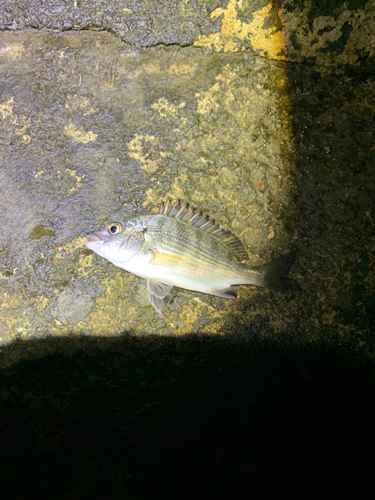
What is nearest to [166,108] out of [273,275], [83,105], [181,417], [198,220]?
[83,105]

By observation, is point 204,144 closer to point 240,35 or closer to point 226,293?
point 240,35

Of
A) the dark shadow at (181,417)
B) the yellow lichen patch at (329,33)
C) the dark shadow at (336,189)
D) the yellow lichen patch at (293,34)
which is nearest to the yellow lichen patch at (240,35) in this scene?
the yellow lichen patch at (293,34)

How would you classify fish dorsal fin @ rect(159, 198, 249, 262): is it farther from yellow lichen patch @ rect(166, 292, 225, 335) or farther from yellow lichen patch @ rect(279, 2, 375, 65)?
yellow lichen patch @ rect(279, 2, 375, 65)

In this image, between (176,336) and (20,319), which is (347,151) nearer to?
(176,336)

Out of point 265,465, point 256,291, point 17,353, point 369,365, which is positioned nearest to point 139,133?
point 256,291

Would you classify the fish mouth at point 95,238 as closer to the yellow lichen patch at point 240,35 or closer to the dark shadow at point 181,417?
the dark shadow at point 181,417

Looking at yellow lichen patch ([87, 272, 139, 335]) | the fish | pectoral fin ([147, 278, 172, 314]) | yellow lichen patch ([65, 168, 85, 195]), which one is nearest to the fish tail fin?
the fish

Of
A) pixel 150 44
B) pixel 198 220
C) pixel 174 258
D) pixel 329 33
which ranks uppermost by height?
pixel 329 33
